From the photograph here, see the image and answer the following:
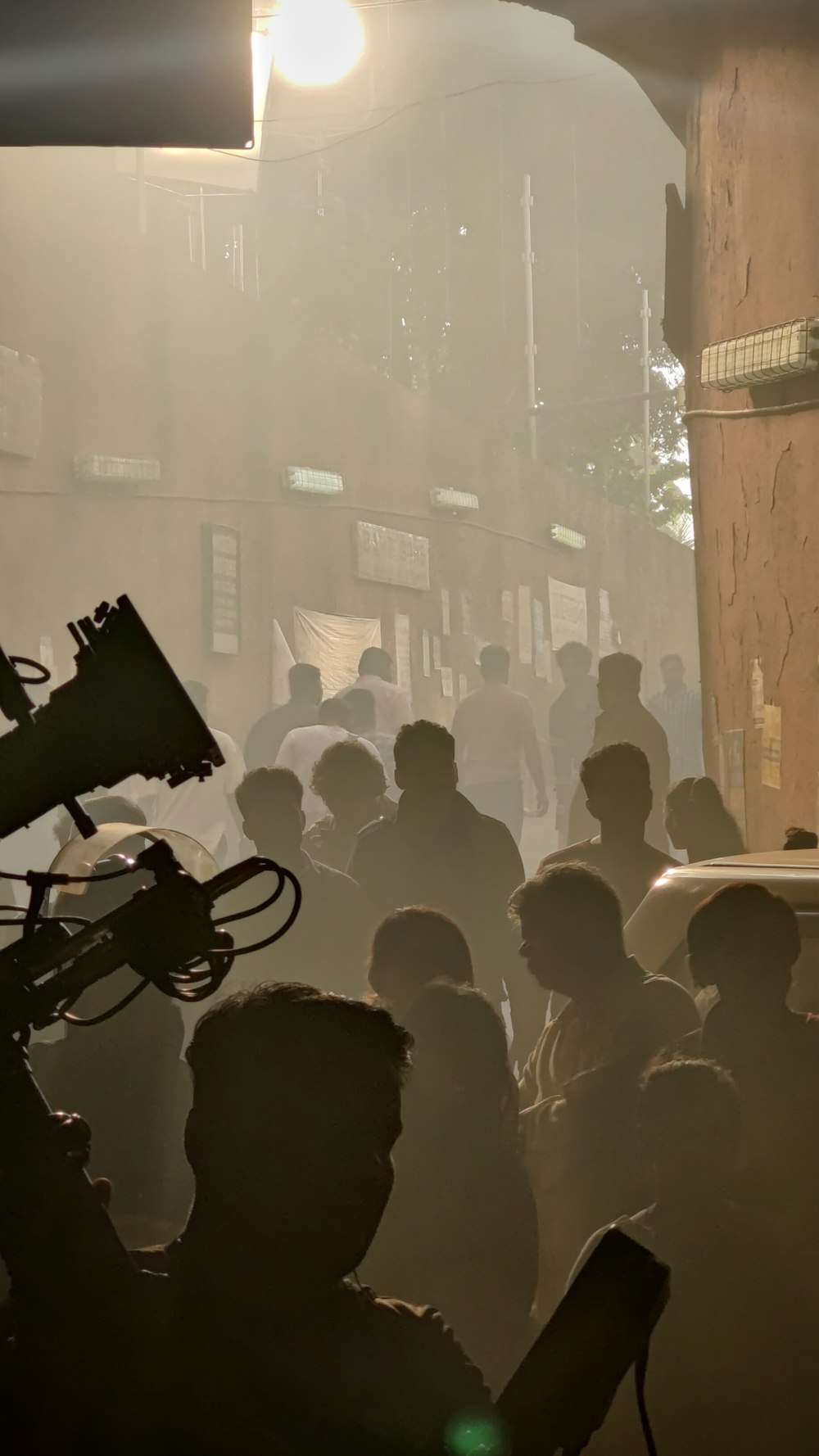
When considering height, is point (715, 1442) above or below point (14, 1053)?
below

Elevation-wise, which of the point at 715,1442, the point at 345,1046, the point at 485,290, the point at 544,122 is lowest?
the point at 715,1442

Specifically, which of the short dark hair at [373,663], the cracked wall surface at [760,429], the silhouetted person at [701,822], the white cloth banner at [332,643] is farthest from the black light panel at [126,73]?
the white cloth banner at [332,643]

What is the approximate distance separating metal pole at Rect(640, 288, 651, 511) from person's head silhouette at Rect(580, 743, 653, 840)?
82.7ft

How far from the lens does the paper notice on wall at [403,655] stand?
1955cm

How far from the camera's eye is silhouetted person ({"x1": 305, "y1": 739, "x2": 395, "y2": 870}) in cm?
588

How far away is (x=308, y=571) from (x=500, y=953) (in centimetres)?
1285

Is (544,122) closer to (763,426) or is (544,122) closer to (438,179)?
(438,179)

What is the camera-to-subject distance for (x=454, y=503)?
20703mm

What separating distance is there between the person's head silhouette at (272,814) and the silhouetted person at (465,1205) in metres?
1.97

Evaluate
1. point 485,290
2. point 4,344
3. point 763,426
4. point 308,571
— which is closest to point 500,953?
point 763,426

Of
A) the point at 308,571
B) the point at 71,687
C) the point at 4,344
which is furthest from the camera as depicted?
the point at 308,571

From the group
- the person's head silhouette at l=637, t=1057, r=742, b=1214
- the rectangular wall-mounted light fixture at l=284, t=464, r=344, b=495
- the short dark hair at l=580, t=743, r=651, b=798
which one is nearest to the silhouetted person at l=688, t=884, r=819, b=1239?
the person's head silhouette at l=637, t=1057, r=742, b=1214

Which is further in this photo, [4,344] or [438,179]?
[438,179]

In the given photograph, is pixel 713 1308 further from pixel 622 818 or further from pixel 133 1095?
pixel 622 818
